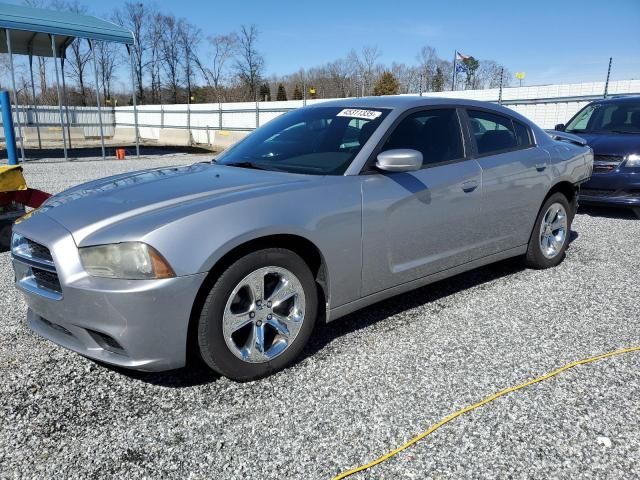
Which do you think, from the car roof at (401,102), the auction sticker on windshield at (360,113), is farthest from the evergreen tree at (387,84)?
the auction sticker on windshield at (360,113)

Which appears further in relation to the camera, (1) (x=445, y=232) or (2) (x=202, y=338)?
(1) (x=445, y=232)

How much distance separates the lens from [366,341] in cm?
328

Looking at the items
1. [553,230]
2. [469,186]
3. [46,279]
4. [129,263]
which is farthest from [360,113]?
[553,230]

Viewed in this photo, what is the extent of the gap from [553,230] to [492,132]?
4.18ft

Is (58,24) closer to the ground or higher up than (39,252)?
higher up

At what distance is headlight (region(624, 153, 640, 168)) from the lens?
22.5 feet

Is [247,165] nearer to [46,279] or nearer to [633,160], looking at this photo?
[46,279]

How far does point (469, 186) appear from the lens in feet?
12.1

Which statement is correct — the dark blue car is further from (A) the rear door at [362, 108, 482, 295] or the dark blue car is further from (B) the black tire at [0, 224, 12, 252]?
(B) the black tire at [0, 224, 12, 252]

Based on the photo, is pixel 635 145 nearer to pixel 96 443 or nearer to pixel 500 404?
pixel 500 404

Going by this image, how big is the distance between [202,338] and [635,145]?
6924 mm

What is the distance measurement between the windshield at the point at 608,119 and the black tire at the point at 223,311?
22.9 feet

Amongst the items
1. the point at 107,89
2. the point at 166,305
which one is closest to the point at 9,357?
the point at 166,305

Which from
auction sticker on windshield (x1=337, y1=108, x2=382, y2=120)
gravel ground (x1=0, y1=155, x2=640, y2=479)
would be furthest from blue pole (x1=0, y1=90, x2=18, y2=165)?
auction sticker on windshield (x1=337, y1=108, x2=382, y2=120)
